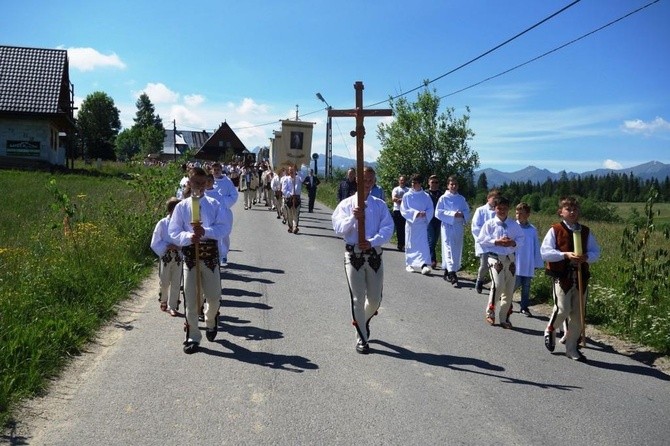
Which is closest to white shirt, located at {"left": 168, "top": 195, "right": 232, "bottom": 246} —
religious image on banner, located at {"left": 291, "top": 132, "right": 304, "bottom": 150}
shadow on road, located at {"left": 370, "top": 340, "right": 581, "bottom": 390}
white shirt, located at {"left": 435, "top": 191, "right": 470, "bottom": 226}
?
shadow on road, located at {"left": 370, "top": 340, "right": 581, "bottom": 390}

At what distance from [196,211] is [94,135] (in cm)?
8756

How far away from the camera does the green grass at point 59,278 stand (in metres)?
5.59

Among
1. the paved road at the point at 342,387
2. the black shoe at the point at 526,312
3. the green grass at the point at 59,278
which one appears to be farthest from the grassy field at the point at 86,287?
the black shoe at the point at 526,312

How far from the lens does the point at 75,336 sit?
6488 mm

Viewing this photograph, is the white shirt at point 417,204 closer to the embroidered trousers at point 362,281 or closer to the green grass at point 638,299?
the green grass at point 638,299

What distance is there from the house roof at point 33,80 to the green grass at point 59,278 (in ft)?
79.5

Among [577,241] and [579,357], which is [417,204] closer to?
[577,241]

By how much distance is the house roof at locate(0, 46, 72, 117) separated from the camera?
1458 inches

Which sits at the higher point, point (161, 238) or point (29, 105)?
point (29, 105)

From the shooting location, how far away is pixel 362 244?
6.55m

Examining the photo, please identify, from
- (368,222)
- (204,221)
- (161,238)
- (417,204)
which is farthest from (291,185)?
(204,221)

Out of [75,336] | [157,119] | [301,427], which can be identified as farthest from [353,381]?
[157,119]

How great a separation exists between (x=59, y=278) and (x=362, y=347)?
13.6ft

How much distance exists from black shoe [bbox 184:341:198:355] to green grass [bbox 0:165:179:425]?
107cm
